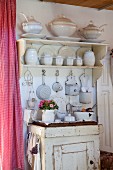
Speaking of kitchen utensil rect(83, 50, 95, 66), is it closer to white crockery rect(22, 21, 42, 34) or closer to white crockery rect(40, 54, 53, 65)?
white crockery rect(40, 54, 53, 65)

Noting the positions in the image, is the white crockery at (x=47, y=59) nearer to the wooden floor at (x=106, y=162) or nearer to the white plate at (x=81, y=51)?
the white plate at (x=81, y=51)

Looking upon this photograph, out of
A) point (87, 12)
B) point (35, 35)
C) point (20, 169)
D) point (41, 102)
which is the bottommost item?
point (20, 169)

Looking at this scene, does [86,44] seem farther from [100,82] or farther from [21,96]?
[21,96]

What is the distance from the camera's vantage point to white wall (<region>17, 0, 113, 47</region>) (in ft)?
10.8

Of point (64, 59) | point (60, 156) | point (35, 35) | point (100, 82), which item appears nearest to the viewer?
point (60, 156)

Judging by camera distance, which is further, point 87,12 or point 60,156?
point 87,12

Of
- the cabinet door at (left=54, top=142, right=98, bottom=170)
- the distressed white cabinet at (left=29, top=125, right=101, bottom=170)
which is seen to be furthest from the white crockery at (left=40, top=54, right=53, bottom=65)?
the cabinet door at (left=54, top=142, right=98, bottom=170)

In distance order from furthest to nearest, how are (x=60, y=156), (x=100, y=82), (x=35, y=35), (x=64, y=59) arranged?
(x=100, y=82), (x=64, y=59), (x=35, y=35), (x=60, y=156)

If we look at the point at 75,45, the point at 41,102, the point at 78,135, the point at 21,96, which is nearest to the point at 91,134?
the point at 78,135

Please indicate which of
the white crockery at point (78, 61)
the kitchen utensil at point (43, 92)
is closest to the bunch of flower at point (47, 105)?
the kitchen utensil at point (43, 92)

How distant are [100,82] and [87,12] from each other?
864mm

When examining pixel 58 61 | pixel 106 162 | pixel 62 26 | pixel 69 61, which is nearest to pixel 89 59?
pixel 69 61

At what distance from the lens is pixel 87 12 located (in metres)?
3.65

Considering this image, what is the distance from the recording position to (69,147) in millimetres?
2879
